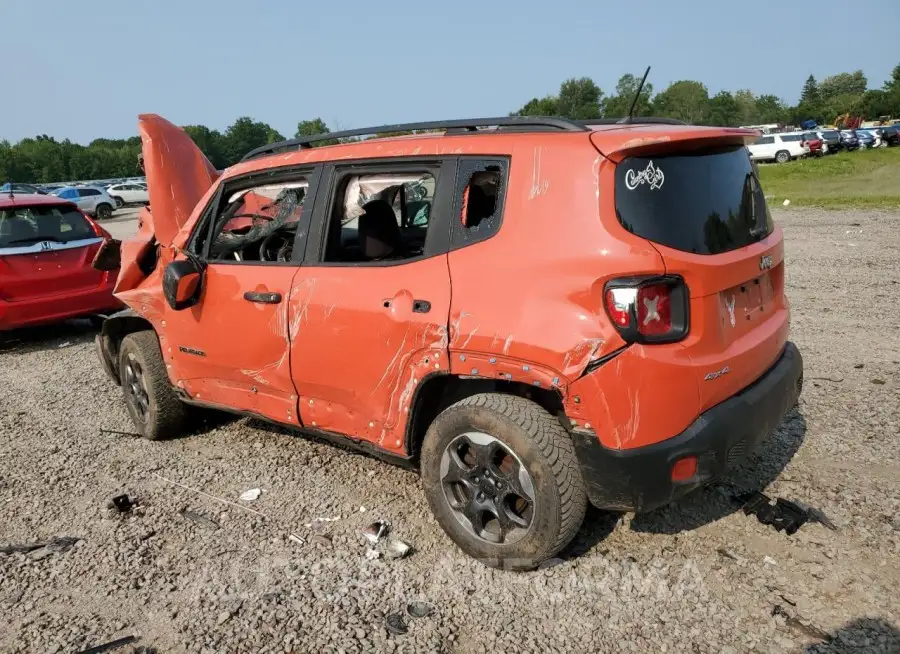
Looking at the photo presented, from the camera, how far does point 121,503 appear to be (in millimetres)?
3818

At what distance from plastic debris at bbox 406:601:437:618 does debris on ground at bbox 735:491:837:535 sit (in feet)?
5.22

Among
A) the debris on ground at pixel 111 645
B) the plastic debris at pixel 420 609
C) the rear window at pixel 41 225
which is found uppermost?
the rear window at pixel 41 225

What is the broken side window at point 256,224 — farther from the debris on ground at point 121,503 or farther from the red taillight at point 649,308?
the red taillight at point 649,308

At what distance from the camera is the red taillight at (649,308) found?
2523 millimetres

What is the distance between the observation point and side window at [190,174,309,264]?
160 inches

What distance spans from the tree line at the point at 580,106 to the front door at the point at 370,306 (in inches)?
2613

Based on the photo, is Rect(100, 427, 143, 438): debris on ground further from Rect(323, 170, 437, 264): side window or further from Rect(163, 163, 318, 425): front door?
Rect(323, 170, 437, 264): side window

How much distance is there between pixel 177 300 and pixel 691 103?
9843 centimetres

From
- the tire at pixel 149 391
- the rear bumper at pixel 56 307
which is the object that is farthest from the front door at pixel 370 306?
the rear bumper at pixel 56 307

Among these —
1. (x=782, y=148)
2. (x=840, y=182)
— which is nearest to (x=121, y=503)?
(x=840, y=182)

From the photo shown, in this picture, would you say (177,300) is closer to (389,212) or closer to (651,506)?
(389,212)

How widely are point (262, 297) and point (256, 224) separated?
0.81 meters

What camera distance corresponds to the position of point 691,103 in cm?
9169

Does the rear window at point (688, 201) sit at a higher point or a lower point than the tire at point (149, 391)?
higher
